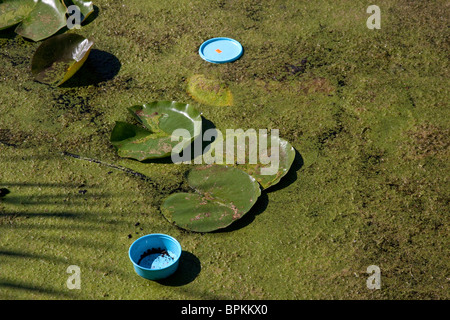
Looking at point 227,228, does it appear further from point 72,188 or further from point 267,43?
point 267,43

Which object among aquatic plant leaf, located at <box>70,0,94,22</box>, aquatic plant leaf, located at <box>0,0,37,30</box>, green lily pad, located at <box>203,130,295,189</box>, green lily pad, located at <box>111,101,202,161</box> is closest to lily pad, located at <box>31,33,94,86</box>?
aquatic plant leaf, located at <box>70,0,94,22</box>

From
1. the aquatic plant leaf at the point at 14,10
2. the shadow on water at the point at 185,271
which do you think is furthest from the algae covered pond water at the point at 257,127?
the aquatic plant leaf at the point at 14,10

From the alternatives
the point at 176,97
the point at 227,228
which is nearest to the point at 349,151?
the point at 227,228

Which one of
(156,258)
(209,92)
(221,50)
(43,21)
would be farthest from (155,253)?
(43,21)

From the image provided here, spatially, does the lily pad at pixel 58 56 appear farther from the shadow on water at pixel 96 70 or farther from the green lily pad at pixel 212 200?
the green lily pad at pixel 212 200

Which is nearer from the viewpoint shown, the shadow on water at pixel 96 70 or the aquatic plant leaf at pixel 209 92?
the aquatic plant leaf at pixel 209 92

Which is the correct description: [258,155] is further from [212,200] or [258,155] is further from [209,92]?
[209,92]

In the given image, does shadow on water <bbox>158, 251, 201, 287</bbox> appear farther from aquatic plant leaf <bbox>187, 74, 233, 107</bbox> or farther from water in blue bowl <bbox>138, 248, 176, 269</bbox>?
aquatic plant leaf <bbox>187, 74, 233, 107</bbox>
